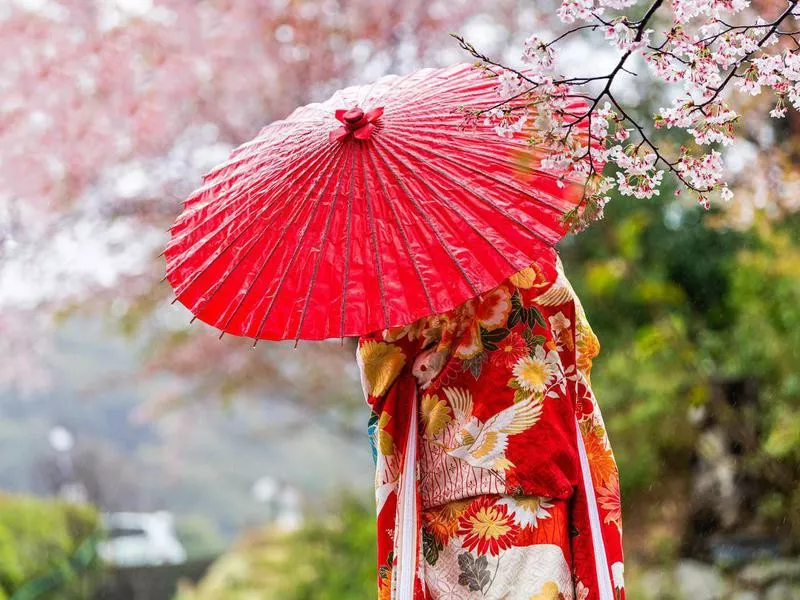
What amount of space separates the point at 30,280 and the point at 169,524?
5.74 meters

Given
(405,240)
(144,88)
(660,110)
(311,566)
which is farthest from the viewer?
(311,566)

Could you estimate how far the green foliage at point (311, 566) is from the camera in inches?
199

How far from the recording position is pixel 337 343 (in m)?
5.23

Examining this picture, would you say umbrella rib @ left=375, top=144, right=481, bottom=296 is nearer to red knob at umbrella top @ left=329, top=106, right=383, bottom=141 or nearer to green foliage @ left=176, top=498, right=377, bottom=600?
red knob at umbrella top @ left=329, top=106, right=383, bottom=141

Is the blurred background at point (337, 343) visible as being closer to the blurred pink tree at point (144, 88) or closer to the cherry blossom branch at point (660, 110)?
the blurred pink tree at point (144, 88)

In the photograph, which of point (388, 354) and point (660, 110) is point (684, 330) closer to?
point (388, 354)

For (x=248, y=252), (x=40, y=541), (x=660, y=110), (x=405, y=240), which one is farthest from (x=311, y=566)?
(x=660, y=110)

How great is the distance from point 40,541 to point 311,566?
69.5 inches

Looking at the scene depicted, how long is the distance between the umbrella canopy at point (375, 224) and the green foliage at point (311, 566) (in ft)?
11.4

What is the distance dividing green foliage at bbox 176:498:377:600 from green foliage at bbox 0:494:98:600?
76 cm

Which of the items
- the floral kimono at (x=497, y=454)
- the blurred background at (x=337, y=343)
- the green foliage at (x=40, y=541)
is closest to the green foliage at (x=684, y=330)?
the blurred background at (x=337, y=343)

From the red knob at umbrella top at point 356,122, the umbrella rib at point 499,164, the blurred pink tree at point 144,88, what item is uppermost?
the blurred pink tree at point 144,88

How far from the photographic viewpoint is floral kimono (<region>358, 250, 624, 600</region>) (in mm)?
1671

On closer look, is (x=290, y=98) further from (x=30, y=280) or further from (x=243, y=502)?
(x=243, y=502)
